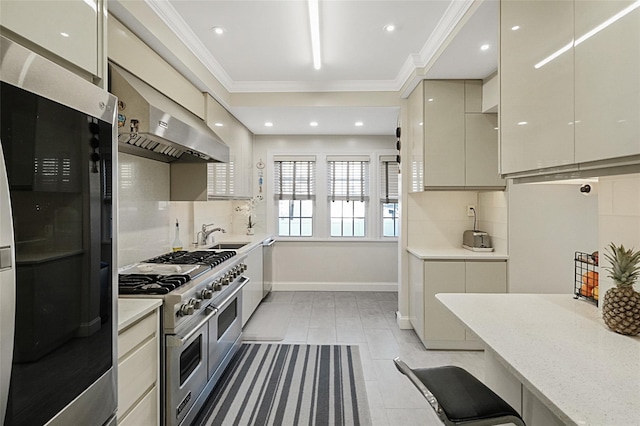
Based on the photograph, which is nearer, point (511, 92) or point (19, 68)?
point (19, 68)

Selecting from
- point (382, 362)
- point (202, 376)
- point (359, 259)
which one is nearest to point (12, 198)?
point (202, 376)

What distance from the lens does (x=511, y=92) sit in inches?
65.4

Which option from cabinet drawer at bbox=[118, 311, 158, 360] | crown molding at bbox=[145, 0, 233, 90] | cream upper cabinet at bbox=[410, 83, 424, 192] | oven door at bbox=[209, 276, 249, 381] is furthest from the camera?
cream upper cabinet at bbox=[410, 83, 424, 192]

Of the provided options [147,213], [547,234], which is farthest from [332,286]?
[147,213]

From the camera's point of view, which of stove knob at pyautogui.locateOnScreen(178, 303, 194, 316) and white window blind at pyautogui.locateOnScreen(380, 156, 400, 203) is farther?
white window blind at pyautogui.locateOnScreen(380, 156, 400, 203)

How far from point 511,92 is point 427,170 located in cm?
178

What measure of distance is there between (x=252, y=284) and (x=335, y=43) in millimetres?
2740

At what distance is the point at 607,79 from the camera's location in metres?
1.10

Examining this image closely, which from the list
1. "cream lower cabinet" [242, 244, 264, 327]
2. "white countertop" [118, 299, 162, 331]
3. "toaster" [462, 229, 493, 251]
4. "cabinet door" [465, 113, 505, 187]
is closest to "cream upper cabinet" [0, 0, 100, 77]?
"white countertop" [118, 299, 162, 331]

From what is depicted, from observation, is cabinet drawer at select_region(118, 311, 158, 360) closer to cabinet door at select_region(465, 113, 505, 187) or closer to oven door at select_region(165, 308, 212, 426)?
oven door at select_region(165, 308, 212, 426)

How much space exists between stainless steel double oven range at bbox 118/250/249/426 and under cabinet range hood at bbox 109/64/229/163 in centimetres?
86

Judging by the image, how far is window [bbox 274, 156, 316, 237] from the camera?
5582mm

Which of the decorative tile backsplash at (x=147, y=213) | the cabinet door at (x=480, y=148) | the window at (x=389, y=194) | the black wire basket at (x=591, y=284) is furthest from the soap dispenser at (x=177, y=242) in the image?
the window at (x=389, y=194)

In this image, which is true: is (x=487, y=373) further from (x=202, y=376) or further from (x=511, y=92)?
(x=202, y=376)
